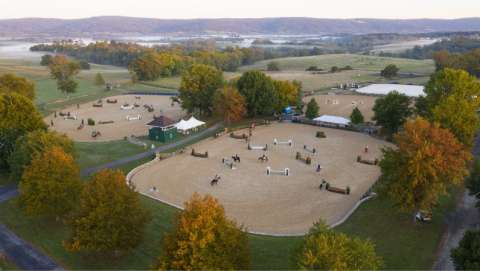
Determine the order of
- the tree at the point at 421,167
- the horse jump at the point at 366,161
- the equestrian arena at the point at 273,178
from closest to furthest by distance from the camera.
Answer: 1. the tree at the point at 421,167
2. the equestrian arena at the point at 273,178
3. the horse jump at the point at 366,161

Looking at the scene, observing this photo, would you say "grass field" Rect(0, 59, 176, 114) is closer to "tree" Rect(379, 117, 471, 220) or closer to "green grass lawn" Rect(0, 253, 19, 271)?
"green grass lawn" Rect(0, 253, 19, 271)

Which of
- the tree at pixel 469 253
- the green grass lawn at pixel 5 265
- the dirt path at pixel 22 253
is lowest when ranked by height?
the dirt path at pixel 22 253

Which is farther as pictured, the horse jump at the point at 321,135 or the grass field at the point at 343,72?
the grass field at the point at 343,72

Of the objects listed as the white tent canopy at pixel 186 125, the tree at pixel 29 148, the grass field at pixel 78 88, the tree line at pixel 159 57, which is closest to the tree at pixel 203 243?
the tree at pixel 29 148

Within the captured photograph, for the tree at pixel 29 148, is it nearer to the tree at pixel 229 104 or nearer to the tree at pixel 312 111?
the tree at pixel 229 104

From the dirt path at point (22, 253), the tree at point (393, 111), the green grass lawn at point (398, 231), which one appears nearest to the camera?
the dirt path at point (22, 253)

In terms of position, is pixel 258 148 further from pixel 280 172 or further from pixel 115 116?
pixel 115 116

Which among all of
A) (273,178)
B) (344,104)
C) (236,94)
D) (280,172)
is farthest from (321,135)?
(344,104)
